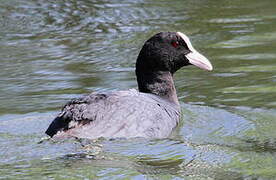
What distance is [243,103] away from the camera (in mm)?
7484

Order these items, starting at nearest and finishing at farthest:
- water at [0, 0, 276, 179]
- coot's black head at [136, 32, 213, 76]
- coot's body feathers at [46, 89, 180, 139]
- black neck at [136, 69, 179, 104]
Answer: water at [0, 0, 276, 179] < coot's body feathers at [46, 89, 180, 139] < coot's black head at [136, 32, 213, 76] < black neck at [136, 69, 179, 104]

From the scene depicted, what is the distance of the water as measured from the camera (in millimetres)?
5582

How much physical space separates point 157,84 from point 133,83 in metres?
1.15

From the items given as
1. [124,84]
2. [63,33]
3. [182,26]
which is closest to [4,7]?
[63,33]

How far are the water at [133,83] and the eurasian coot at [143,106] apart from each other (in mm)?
117

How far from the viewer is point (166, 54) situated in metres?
7.18

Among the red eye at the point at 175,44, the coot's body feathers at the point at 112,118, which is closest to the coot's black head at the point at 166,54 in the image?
the red eye at the point at 175,44

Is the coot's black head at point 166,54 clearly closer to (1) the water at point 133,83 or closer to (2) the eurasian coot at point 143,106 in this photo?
(2) the eurasian coot at point 143,106

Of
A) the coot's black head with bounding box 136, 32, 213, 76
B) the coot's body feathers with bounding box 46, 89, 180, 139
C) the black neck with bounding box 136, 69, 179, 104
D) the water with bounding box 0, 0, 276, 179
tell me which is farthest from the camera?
the black neck with bounding box 136, 69, 179, 104

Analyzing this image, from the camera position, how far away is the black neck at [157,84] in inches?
285

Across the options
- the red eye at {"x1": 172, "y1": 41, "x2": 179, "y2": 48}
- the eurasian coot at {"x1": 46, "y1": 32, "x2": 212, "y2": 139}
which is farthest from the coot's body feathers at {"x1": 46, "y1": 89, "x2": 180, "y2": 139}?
the red eye at {"x1": 172, "y1": 41, "x2": 179, "y2": 48}

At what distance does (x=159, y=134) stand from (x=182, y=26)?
4.88 metres

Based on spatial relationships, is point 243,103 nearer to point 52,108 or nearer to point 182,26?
point 52,108

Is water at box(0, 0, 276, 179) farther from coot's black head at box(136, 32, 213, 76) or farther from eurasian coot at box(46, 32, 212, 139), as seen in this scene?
coot's black head at box(136, 32, 213, 76)
